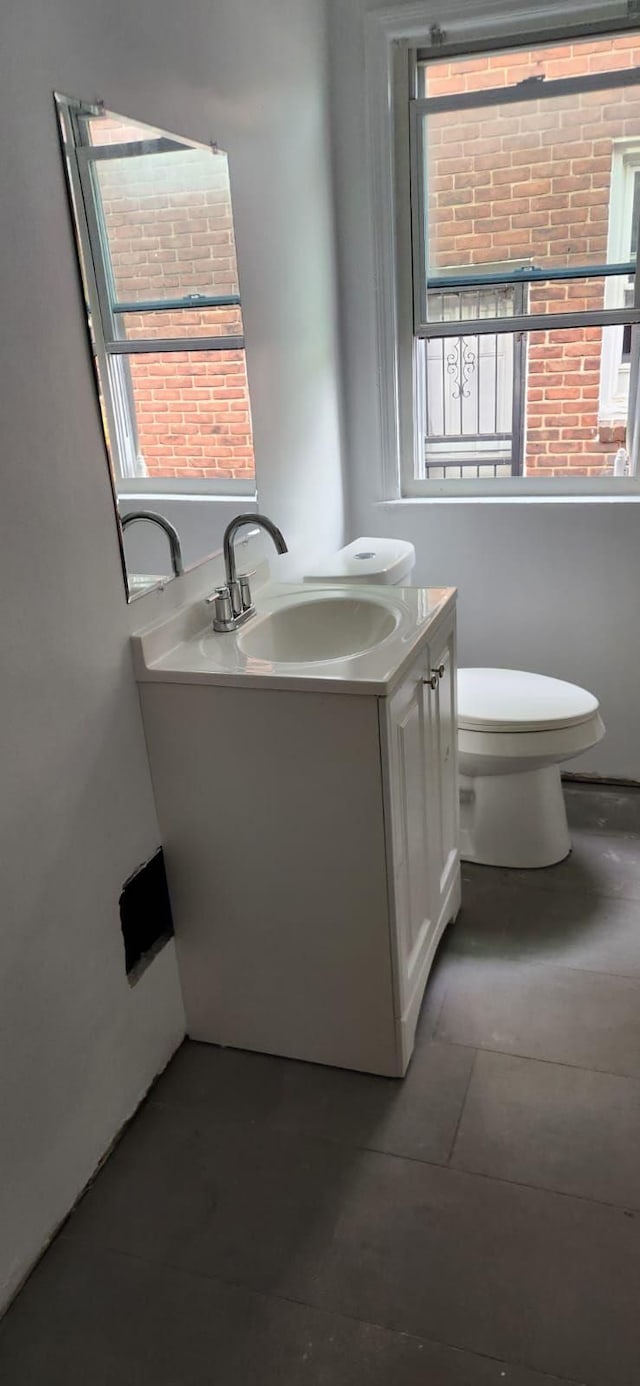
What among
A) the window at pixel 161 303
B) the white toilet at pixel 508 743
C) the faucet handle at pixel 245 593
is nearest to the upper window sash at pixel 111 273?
the window at pixel 161 303

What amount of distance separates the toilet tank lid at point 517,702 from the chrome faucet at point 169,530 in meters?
0.80

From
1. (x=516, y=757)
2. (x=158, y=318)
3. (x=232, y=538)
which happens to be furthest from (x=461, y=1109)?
(x=158, y=318)

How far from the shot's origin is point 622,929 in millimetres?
2117

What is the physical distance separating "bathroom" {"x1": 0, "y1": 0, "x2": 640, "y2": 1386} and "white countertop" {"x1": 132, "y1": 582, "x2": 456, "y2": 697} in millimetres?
88

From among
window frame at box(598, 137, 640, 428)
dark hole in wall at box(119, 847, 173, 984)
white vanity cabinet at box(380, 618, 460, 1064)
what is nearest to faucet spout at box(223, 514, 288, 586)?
white vanity cabinet at box(380, 618, 460, 1064)

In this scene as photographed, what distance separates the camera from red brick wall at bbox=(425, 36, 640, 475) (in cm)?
236

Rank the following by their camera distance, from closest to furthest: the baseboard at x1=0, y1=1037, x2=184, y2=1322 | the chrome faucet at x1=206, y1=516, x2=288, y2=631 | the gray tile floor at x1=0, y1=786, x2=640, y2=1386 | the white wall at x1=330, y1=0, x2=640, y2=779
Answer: the gray tile floor at x1=0, y1=786, x2=640, y2=1386, the baseboard at x1=0, y1=1037, x2=184, y2=1322, the chrome faucet at x1=206, y1=516, x2=288, y2=631, the white wall at x1=330, y1=0, x2=640, y2=779

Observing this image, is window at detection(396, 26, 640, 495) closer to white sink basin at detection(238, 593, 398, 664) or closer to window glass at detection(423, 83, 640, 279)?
window glass at detection(423, 83, 640, 279)

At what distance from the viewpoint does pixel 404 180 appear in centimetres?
252

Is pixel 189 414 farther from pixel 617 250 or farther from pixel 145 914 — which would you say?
pixel 617 250

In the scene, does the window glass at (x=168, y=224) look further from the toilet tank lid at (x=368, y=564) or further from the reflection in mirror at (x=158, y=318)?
the toilet tank lid at (x=368, y=564)

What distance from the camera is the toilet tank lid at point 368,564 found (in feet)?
7.26

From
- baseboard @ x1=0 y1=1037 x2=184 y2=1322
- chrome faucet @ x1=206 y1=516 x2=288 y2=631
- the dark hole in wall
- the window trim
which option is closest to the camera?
baseboard @ x1=0 y1=1037 x2=184 y2=1322

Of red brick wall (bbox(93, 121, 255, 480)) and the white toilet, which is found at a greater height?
red brick wall (bbox(93, 121, 255, 480))
